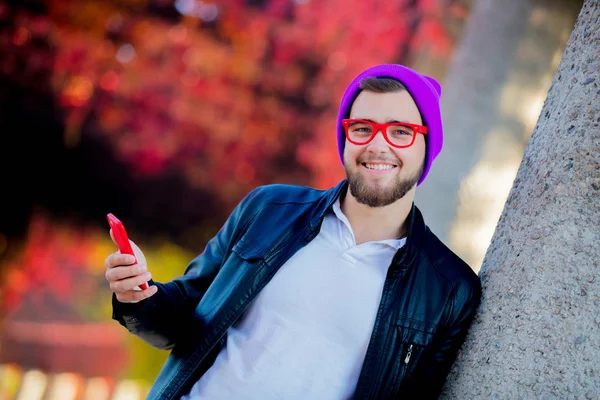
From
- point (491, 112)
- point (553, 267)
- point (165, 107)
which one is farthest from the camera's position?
point (165, 107)

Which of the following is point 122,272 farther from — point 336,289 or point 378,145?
point 378,145

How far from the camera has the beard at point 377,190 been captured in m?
1.84

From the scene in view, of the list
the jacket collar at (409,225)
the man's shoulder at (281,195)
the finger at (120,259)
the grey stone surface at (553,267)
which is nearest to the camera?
the grey stone surface at (553,267)

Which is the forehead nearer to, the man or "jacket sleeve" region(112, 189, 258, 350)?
the man

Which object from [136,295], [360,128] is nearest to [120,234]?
[136,295]

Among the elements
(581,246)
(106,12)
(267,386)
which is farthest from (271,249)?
(106,12)

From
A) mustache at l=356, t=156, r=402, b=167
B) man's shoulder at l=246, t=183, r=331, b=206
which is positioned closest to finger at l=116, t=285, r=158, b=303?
man's shoulder at l=246, t=183, r=331, b=206

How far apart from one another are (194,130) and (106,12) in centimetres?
93

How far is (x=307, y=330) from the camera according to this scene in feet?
5.62

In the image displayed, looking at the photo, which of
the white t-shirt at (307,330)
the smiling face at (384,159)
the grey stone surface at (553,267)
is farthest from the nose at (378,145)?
the grey stone surface at (553,267)

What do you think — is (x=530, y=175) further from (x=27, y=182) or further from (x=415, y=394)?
(x=27, y=182)

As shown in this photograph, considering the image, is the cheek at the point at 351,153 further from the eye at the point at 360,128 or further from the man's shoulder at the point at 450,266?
the man's shoulder at the point at 450,266

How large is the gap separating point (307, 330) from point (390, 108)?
79 centimetres

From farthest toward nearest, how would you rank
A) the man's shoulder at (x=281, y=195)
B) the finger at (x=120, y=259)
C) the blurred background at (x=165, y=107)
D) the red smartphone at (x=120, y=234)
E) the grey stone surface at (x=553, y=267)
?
the blurred background at (x=165, y=107)
the man's shoulder at (x=281, y=195)
the finger at (x=120, y=259)
the red smartphone at (x=120, y=234)
the grey stone surface at (x=553, y=267)
